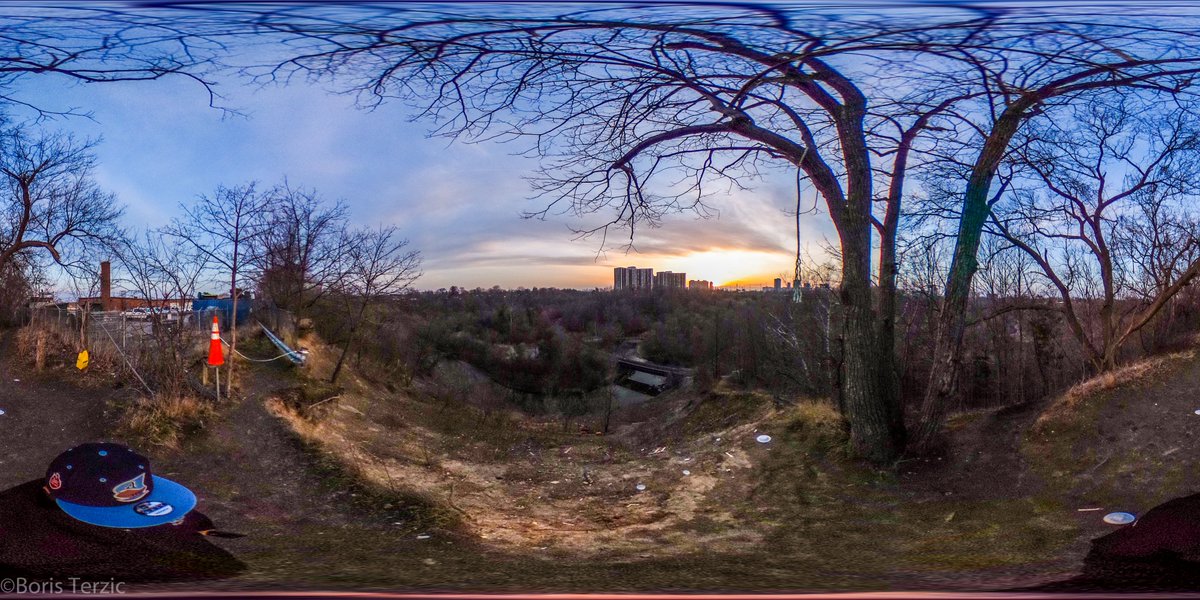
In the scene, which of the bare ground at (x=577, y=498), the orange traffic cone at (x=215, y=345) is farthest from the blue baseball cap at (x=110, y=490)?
the orange traffic cone at (x=215, y=345)

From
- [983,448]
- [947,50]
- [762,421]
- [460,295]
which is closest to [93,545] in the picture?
[460,295]

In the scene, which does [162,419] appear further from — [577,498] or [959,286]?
[959,286]

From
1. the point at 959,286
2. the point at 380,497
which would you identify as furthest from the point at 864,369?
the point at 380,497

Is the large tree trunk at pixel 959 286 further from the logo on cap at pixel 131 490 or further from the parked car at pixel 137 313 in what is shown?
the parked car at pixel 137 313

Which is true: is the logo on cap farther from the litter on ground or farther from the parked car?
the litter on ground

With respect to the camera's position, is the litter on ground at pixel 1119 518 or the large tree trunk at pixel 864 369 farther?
the large tree trunk at pixel 864 369

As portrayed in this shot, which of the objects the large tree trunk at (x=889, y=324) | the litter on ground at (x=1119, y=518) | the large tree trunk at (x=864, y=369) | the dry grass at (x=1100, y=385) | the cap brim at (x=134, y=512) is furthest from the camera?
the dry grass at (x=1100, y=385)
